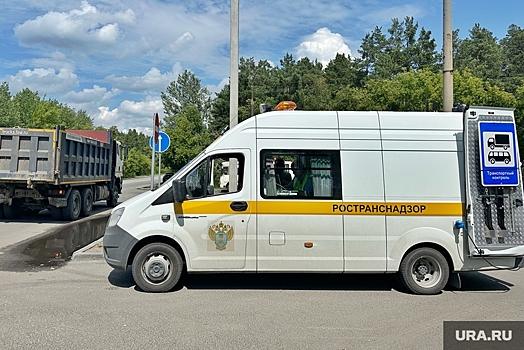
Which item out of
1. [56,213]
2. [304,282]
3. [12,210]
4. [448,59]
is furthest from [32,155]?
[448,59]

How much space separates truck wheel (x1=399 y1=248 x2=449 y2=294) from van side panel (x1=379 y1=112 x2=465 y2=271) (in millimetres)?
141

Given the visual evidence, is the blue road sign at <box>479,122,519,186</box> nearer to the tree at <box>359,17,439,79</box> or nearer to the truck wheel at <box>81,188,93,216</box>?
the truck wheel at <box>81,188,93,216</box>

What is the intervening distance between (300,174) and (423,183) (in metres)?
1.81

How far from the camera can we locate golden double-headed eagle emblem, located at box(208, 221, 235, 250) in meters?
6.33

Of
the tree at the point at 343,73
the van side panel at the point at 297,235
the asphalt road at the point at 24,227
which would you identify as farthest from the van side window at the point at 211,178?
the tree at the point at 343,73

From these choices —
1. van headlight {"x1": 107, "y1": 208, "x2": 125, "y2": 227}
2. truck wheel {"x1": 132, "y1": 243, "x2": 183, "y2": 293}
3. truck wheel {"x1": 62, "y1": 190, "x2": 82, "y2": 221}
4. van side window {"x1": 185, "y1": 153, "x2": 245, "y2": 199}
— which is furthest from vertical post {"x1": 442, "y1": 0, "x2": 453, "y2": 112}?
truck wheel {"x1": 62, "y1": 190, "x2": 82, "y2": 221}

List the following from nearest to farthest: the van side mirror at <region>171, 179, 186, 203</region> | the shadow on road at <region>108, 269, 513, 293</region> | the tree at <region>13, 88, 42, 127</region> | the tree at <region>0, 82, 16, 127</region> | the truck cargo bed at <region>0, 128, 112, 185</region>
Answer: the van side mirror at <region>171, 179, 186, 203</region> → the shadow on road at <region>108, 269, 513, 293</region> → the truck cargo bed at <region>0, 128, 112, 185</region> → the tree at <region>0, 82, 16, 127</region> → the tree at <region>13, 88, 42, 127</region>

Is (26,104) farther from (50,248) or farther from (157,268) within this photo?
(157,268)

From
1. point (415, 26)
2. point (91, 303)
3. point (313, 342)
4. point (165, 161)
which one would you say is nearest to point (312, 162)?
point (313, 342)

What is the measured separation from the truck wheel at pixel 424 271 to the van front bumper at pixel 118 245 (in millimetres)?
3980

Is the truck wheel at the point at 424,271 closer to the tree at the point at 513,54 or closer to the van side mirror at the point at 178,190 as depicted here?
the van side mirror at the point at 178,190

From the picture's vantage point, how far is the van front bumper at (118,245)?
6316 mm

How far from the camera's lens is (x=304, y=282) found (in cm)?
714

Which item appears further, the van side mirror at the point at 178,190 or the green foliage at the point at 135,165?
the green foliage at the point at 135,165
